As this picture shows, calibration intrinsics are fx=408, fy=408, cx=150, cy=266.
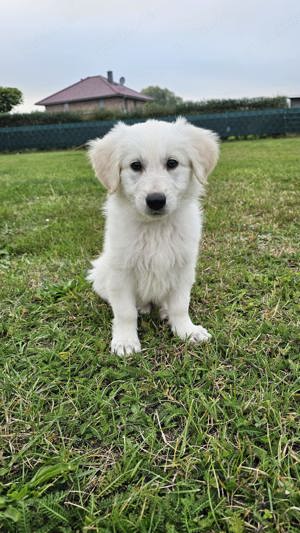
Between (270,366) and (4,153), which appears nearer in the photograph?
(270,366)

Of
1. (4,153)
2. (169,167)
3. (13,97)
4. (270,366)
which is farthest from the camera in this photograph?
(13,97)

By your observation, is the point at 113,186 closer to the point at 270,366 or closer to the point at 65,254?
the point at 270,366

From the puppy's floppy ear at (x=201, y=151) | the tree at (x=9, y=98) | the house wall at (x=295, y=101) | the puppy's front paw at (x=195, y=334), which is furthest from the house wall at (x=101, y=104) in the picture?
the puppy's front paw at (x=195, y=334)

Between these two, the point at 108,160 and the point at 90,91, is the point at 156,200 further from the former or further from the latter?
the point at 90,91

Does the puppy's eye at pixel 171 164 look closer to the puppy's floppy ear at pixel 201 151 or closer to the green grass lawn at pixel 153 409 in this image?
the puppy's floppy ear at pixel 201 151

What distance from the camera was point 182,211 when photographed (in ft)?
7.27

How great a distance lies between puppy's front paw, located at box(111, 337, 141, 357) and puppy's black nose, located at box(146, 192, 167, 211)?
2.24 ft

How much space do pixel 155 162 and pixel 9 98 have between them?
110 feet

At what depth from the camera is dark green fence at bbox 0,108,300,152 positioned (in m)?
17.9

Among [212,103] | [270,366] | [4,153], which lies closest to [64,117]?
[4,153]

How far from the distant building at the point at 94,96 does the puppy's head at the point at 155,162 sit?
1565 inches

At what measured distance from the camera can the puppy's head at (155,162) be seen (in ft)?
6.60

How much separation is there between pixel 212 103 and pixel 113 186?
22188 mm

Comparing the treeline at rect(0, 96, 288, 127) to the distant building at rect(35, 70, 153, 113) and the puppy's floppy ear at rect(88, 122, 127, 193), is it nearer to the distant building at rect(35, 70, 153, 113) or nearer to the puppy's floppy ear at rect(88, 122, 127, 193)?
the distant building at rect(35, 70, 153, 113)
